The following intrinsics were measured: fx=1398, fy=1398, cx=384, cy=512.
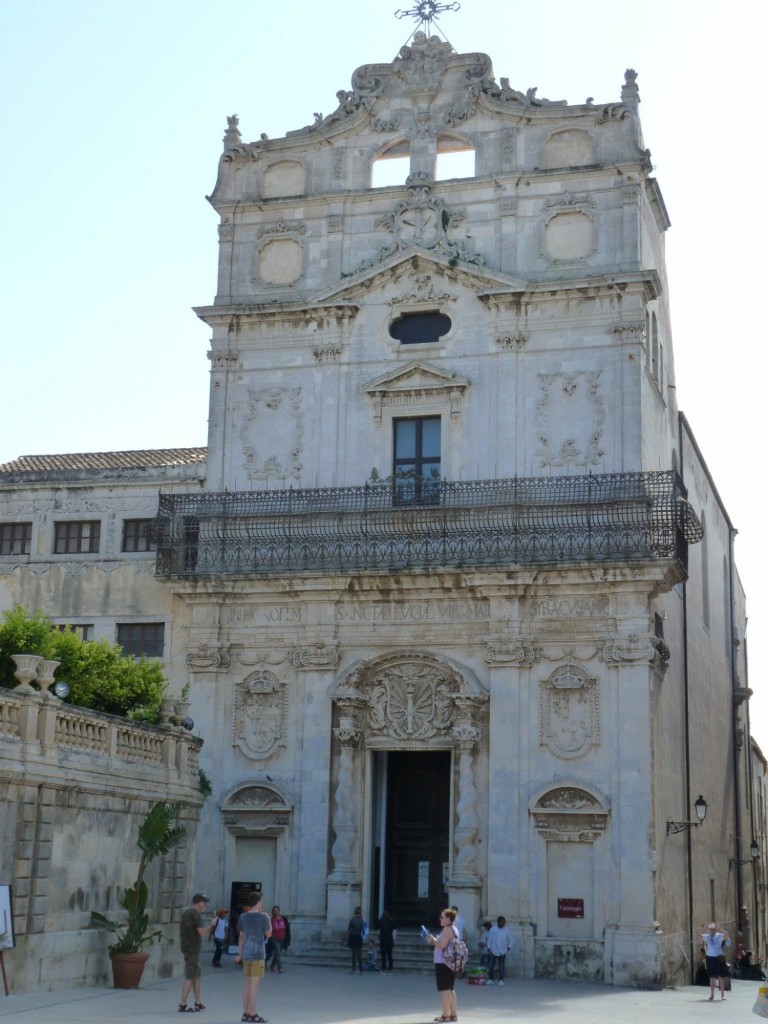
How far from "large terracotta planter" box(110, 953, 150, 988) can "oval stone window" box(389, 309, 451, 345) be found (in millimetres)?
15280

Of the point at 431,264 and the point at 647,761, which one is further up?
the point at 431,264

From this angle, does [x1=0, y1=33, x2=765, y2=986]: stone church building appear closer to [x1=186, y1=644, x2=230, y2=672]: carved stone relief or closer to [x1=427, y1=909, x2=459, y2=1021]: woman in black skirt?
[x1=186, y1=644, x2=230, y2=672]: carved stone relief

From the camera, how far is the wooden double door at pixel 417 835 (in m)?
28.8

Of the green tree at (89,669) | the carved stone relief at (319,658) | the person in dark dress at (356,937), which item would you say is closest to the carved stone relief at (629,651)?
the carved stone relief at (319,658)

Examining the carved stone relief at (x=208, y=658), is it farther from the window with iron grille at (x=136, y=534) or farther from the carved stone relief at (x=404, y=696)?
the window with iron grille at (x=136, y=534)

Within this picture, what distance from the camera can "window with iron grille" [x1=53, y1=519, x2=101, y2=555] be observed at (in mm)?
31828

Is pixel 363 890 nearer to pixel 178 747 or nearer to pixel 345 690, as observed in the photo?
pixel 345 690

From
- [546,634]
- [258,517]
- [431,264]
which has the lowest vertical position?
[546,634]

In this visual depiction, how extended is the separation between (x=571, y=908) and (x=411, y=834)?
4.08 m

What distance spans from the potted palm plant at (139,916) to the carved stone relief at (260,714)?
697 centimetres

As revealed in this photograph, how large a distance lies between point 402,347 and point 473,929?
1236cm

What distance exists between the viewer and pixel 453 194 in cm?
Result: 3131

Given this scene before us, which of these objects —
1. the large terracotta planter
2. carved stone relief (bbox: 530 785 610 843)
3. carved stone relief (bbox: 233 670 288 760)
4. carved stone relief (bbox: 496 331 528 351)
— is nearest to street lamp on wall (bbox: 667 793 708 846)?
carved stone relief (bbox: 530 785 610 843)

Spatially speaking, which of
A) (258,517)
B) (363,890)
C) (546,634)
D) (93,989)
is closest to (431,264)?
(258,517)
